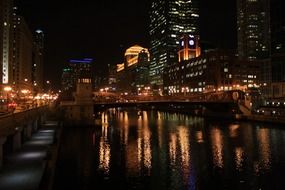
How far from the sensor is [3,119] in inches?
1072

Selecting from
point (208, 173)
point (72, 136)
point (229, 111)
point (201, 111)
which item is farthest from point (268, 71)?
point (208, 173)

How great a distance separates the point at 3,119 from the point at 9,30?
6032 inches

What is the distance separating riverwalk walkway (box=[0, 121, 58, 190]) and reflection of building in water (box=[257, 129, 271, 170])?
85.9ft

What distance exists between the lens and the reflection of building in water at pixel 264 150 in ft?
138

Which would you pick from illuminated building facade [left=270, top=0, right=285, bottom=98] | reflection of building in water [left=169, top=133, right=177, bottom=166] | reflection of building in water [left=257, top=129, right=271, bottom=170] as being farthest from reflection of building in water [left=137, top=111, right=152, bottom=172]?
illuminated building facade [left=270, top=0, right=285, bottom=98]

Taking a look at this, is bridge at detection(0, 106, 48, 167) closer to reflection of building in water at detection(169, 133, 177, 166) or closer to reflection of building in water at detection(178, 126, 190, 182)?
reflection of building in water at detection(178, 126, 190, 182)

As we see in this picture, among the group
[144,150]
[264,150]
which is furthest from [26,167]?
[264,150]

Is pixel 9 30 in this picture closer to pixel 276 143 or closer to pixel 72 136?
pixel 72 136

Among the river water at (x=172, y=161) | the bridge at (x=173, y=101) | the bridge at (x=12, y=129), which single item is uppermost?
the bridge at (x=173, y=101)

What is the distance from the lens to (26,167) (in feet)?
105

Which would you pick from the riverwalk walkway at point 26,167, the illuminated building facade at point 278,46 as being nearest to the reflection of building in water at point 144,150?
the riverwalk walkway at point 26,167

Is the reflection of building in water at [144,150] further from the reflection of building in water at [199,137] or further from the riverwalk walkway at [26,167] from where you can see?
the riverwalk walkway at [26,167]

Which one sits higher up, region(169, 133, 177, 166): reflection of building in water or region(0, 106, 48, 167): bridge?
region(0, 106, 48, 167): bridge

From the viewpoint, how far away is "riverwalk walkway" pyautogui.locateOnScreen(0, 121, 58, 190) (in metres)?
26.3
